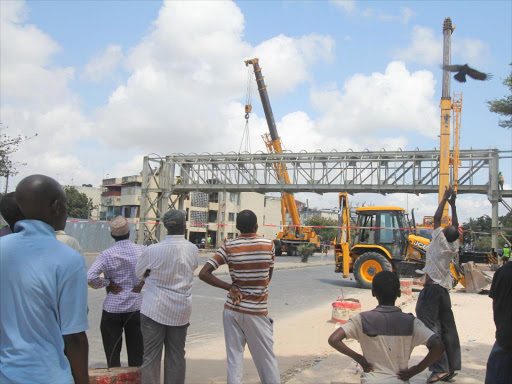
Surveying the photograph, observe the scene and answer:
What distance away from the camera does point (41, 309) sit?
7.08 feet

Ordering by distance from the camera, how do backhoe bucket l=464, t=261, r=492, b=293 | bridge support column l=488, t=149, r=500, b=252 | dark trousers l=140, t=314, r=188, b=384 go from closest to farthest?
dark trousers l=140, t=314, r=188, b=384, backhoe bucket l=464, t=261, r=492, b=293, bridge support column l=488, t=149, r=500, b=252

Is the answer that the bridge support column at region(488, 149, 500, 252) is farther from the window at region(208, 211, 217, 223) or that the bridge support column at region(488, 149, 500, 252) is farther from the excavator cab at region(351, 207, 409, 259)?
the window at region(208, 211, 217, 223)

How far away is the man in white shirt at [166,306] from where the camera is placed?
14.0ft

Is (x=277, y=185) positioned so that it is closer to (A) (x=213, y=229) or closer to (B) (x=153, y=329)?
(B) (x=153, y=329)

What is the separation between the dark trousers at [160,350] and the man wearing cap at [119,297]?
525mm

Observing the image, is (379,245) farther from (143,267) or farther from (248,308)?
(143,267)

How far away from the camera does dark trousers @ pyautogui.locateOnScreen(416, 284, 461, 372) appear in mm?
5371

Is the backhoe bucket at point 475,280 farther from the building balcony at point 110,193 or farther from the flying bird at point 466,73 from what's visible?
the building balcony at point 110,193

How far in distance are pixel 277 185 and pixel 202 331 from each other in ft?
63.1

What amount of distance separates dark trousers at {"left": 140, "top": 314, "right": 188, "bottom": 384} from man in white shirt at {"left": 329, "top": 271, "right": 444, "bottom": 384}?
5.38ft

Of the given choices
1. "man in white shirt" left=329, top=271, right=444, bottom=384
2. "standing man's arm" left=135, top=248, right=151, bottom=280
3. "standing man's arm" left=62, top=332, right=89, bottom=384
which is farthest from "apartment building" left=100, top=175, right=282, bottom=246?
"standing man's arm" left=62, top=332, right=89, bottom=384

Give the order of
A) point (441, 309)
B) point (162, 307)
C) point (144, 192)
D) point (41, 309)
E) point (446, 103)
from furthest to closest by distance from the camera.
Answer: point (144, 192), point (446, 103), point (441, 309), point (162, 307), point (41, 309)

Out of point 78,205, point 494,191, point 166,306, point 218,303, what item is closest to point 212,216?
point 78,205

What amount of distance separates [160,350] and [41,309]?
2.35 metres
